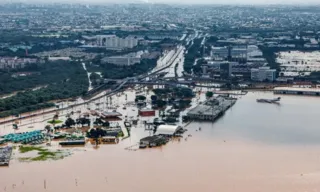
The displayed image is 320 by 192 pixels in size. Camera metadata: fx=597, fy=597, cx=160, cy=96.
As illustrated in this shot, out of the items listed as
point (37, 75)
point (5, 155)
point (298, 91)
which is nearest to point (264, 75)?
point (298, 91)

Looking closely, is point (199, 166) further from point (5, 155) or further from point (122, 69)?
point (122, 69)

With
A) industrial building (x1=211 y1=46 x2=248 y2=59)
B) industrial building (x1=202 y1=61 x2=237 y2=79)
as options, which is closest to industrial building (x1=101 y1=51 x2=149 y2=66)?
industrial building (x1=202 y1=61 x2=237 y2=79)

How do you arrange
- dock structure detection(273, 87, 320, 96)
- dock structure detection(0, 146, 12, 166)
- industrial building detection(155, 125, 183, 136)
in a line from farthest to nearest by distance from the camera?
dock structure detection(273, 87, 320, 96)
industrial building detection(155, 125, 183, 136)
dock structure detection(0, 146, 12, 166)

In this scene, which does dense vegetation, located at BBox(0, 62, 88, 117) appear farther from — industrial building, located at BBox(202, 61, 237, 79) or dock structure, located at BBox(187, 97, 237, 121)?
industrial building, located at BBox(202, 61, 237, 79)

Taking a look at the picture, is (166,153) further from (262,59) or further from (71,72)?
(262,59)

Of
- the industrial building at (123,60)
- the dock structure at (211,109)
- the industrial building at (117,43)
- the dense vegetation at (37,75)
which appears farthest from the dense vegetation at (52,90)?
the industrial building at (117,43)

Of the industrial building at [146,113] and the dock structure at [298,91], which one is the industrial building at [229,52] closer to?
the dock structure at [298,91]

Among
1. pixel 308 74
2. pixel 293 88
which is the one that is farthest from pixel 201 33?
pixel 293 88
